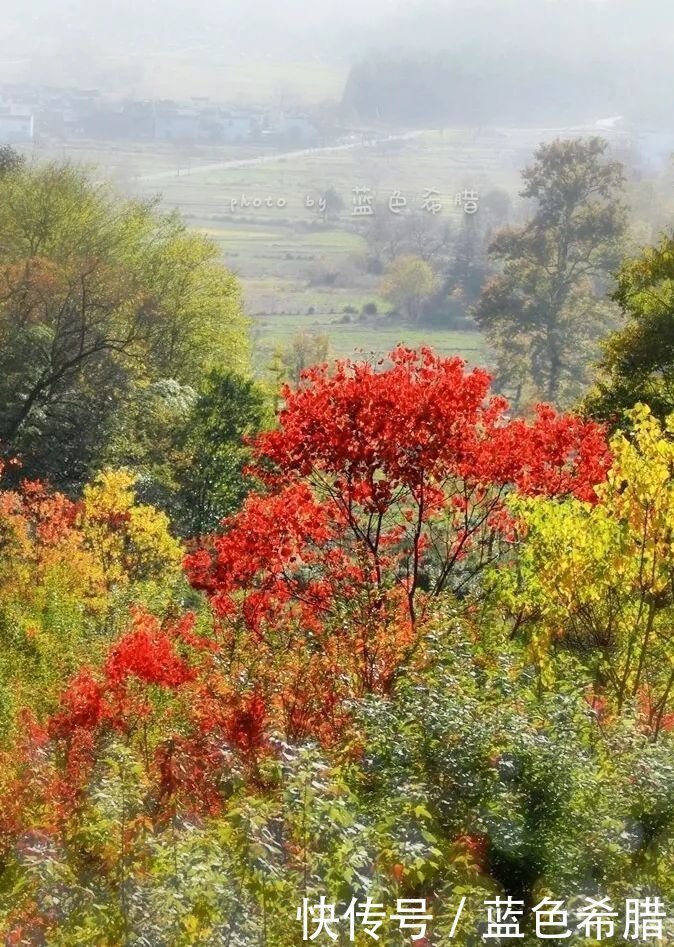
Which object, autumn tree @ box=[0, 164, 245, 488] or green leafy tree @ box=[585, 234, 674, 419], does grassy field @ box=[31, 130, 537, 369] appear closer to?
autumn tree @ box=[0, 164, 245, 488]

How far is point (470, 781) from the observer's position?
24.2ft

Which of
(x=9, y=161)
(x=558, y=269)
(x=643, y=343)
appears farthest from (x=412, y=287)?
(x=643, y=343)

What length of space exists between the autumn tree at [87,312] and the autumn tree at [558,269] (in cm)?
1895

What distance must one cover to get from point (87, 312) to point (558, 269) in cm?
2991

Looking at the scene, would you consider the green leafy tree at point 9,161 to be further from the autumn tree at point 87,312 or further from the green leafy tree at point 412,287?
the green leafy tree at point 412,287

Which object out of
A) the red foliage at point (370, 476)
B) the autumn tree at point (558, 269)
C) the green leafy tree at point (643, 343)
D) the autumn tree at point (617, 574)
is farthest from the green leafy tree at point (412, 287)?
the autumn tree at point (617, 574)

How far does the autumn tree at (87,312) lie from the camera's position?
89.8 feet

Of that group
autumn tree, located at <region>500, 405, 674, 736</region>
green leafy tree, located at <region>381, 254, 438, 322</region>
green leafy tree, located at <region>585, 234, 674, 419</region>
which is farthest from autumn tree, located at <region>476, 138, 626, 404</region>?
autumn tree, located at <region>500, 405, 674, 736</region>

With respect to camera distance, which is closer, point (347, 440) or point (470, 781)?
point (470, 781)

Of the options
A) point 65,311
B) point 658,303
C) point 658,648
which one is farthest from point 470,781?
point 65,311

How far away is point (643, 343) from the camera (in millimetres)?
19141

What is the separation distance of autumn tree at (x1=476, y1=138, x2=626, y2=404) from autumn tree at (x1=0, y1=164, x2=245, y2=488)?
19.0 m

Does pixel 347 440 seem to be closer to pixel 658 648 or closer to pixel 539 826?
pixel 658 648

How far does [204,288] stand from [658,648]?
28363 millimetres
